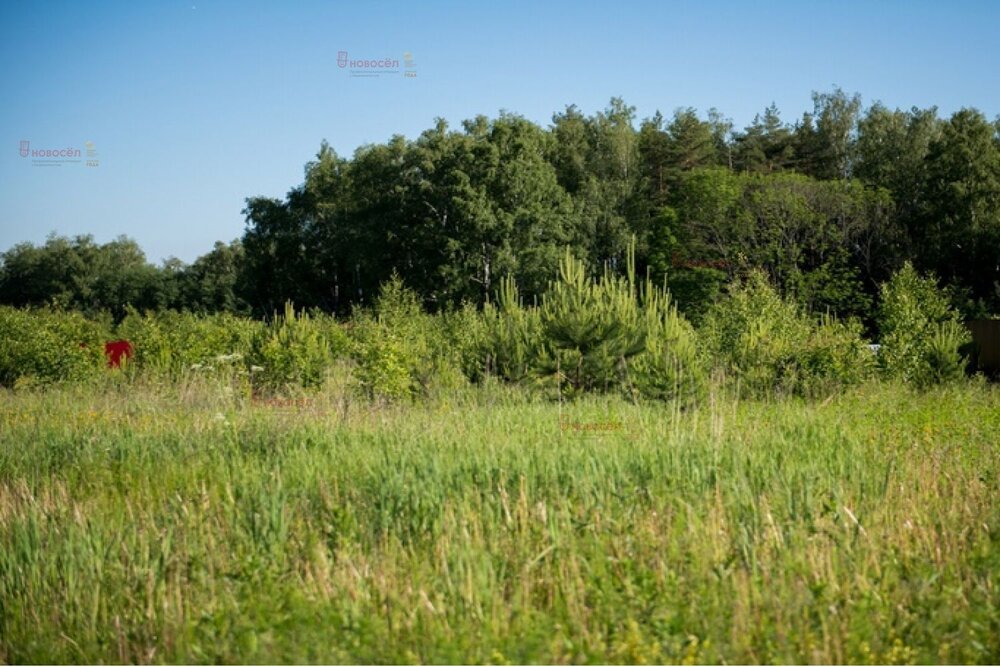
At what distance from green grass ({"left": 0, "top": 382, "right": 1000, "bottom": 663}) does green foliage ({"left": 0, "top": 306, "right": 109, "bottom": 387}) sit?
32.2 ft

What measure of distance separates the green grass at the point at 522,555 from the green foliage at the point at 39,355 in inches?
386

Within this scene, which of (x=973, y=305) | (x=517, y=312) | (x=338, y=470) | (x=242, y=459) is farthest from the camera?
(x=973, y=305)

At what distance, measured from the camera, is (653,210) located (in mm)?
50562

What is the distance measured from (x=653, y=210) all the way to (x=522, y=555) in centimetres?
4657

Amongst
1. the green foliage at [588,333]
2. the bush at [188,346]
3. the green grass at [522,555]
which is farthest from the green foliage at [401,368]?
the green grass at [522,555]

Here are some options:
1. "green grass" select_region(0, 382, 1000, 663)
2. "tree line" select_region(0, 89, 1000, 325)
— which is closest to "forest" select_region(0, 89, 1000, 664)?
"green grass" select_region(0, 382, 1000, 663)

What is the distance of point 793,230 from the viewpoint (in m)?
41.6

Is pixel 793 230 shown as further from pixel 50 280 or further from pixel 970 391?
pixel 50 280

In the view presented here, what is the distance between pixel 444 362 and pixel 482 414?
5.89 m

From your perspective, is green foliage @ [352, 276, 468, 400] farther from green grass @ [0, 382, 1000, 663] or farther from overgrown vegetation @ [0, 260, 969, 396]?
green grass @ [0, 382, 1000, 663]

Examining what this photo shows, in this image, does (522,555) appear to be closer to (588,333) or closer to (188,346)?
(588,333)

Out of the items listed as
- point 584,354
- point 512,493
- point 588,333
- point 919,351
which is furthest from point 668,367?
point 512,493

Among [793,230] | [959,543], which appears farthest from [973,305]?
[959,543]

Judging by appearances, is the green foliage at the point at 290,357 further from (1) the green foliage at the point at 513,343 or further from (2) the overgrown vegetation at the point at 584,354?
(1) the green foliage at the point at 513,343
